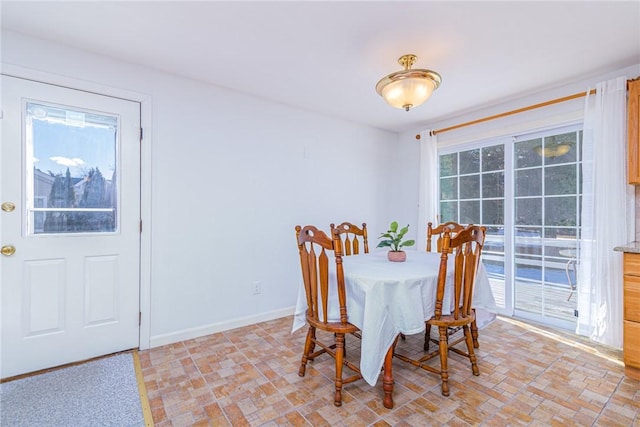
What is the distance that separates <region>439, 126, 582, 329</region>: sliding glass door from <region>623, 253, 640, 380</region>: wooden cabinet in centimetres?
79

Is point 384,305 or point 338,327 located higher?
point 384,305

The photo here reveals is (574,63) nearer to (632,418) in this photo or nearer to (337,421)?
(632,418)

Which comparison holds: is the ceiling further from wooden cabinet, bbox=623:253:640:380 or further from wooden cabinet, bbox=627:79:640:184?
wooden cabinet, bbox=623:253:640:380

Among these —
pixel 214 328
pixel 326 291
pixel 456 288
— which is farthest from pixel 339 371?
pixel 214 328

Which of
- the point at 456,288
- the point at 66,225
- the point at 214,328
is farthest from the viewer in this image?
the point at 214,328

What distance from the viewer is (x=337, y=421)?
62.4 inches

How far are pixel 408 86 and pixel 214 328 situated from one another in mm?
2595

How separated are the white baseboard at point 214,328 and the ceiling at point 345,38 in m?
2.26

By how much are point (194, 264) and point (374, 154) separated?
273 centimetres

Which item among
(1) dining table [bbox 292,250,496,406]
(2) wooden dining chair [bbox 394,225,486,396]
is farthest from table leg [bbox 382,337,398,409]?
(2) wooden dining chair [bbox 394,225,486,396]

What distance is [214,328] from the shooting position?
276cm

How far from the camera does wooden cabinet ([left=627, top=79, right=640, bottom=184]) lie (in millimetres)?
2203

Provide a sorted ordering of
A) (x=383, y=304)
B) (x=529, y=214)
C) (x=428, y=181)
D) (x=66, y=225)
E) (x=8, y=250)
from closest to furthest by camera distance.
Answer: (x=383, y=304), (x=8, y=250), (x=66, y=225), (x=529, y=214), (x=428, y=181)

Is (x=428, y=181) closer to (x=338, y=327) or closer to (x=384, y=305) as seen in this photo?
(x=384, y=305)
